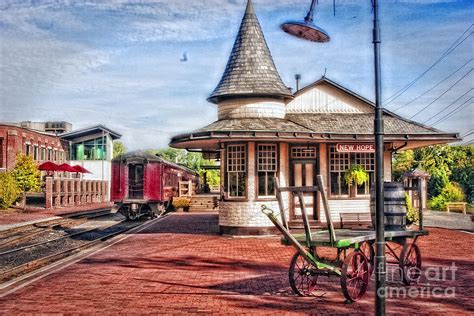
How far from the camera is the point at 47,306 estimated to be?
8148 millimetres

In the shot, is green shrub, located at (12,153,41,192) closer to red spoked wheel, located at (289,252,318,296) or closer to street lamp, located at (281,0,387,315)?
red spoked wheel, located at (289,252,318,296)

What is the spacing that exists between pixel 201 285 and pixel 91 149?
47693mm

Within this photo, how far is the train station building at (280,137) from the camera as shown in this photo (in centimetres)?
1709

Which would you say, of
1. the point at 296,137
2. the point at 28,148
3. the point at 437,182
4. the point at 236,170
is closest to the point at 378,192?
the point at 296,137

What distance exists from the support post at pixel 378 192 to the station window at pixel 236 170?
1068cm

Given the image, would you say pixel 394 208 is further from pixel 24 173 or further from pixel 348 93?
pixel 24 173

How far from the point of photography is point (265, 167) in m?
17.2

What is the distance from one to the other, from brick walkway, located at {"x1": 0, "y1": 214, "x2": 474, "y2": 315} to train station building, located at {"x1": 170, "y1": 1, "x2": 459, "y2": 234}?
2.42 m

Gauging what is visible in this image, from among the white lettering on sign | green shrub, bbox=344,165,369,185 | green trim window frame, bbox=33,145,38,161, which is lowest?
green shrub, bbox=344,165,369,185

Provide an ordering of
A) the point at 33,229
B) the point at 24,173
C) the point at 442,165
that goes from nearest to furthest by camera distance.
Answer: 1. the point at 33,229
2. the point at 24,173
3. the point at 442,165

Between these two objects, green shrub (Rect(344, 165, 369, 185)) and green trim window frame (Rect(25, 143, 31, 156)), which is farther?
green trim window frame (Rect(25, 143, 31, 156))

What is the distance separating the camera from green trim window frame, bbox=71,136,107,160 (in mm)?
53750

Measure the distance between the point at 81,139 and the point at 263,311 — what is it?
50.4m

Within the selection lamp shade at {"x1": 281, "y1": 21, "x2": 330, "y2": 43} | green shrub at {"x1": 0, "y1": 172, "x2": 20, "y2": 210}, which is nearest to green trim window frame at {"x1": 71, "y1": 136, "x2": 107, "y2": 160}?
green shrub at {"x1": 0, "y1": 172, "x2": 20, "y2": 210}
